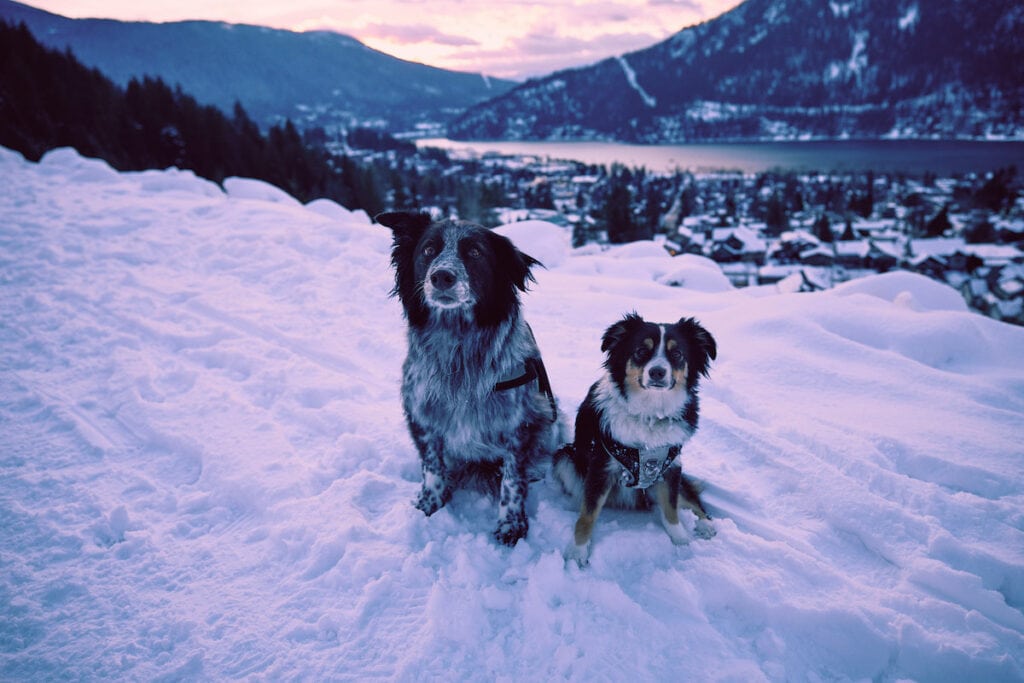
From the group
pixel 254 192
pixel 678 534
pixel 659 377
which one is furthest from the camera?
pixel 254 192

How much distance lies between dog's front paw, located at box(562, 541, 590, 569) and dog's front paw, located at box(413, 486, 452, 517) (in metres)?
1.04

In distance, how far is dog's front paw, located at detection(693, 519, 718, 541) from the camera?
130 inches

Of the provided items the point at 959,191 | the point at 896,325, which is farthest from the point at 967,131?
the point at 896,325

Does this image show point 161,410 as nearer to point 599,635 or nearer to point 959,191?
point 599,635

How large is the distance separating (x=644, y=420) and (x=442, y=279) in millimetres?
1704

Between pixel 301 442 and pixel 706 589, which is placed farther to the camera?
pixel 301 442

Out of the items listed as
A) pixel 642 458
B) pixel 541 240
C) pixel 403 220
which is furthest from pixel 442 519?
pixel 541 240

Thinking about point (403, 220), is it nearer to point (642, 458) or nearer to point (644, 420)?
point (644, 420)

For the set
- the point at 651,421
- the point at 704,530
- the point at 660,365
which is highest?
the point at 660,365

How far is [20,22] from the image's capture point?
33031mm

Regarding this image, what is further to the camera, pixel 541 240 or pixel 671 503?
pixel 541 240

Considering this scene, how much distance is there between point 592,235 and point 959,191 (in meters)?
81.0

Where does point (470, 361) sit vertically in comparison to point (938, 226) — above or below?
above

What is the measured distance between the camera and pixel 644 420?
3143 mm
